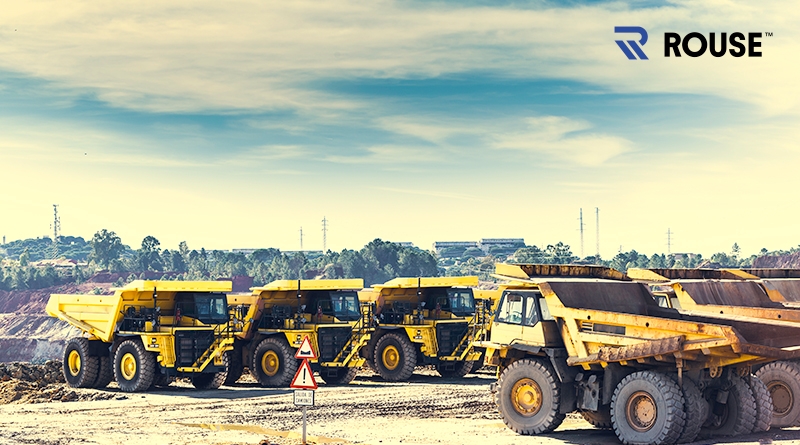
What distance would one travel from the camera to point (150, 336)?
27.4 metres

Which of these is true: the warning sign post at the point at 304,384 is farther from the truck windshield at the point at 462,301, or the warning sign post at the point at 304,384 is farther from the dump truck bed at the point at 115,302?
the truck windshield at the point at 462,301

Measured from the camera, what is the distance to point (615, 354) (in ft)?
54.0

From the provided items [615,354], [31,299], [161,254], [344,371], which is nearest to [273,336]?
[344,371]

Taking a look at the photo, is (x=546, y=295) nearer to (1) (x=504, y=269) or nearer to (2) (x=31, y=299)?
(1) (x=504, y=269)

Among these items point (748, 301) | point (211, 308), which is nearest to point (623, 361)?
point (748, 301)

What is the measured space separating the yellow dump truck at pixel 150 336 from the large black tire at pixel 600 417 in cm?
1263

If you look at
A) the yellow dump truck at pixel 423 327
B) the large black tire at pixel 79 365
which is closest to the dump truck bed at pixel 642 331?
the yellow dump truck at pixel 423 327

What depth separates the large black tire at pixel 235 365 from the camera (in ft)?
99.0

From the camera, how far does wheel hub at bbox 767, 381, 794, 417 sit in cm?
1845

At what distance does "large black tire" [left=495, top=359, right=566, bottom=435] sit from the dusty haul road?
0.23 metres

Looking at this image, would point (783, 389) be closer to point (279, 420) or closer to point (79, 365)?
point (279, 420)

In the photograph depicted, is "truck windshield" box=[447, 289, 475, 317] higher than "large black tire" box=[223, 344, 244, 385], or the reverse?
"truck windshield" box=[447, 289, 475, 317]

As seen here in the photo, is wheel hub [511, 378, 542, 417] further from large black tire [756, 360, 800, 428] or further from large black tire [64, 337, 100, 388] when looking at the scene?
large black tire [64, 337, 100, 388]

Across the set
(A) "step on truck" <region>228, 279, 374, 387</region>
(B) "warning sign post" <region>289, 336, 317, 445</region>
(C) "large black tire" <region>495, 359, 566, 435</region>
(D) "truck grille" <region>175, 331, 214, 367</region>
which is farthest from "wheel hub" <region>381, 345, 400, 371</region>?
(B) "warning sign post" <region>289, 336, 317, 445</region>
